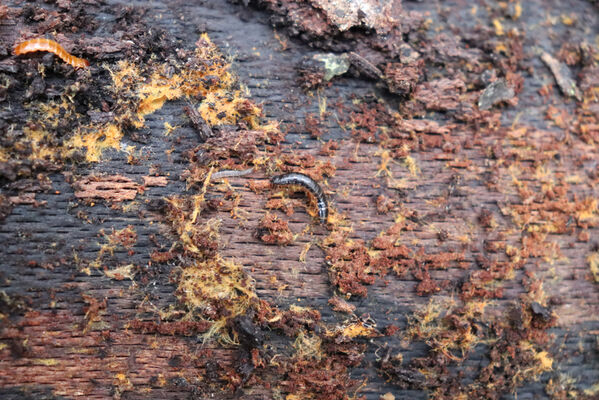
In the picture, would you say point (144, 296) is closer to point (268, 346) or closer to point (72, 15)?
point (268, 346)

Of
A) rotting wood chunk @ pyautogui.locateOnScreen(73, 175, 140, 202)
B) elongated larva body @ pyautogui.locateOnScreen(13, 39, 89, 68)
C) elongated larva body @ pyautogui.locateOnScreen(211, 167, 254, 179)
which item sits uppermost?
elongated larva body @ pyautogui.locateOnScreen(13, 39, 89, 68)

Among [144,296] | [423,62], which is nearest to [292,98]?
[423,62]

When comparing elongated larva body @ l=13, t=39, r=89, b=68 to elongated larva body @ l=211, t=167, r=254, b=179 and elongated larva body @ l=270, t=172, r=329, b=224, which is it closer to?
elongated larva body @ l=211, t=167, r=254, b=179

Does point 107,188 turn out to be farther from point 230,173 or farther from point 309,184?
point 309,184

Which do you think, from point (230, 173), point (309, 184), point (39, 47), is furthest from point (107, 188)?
point (309, 184)

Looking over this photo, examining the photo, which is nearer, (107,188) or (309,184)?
(107,188)

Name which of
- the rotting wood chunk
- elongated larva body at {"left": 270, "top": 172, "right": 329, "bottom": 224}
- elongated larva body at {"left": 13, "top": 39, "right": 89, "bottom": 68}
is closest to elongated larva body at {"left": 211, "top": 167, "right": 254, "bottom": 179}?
elongated larva body at {"left": 270, "top": 172, "right": 329, "bottom": 224}

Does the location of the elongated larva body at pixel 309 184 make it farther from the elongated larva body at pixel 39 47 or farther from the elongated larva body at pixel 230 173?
Answer: the elongated larva body at pixel 39 47

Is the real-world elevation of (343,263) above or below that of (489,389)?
above

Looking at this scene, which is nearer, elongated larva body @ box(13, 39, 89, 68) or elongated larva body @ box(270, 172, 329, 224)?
elongated larva body @ box(13, 39, 89, 68)
